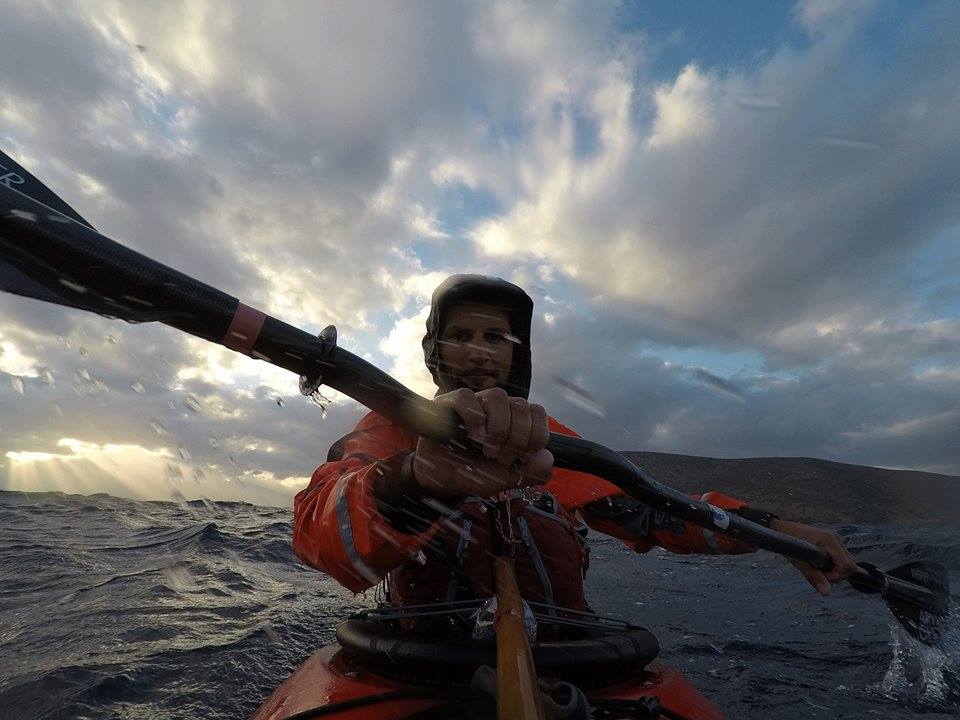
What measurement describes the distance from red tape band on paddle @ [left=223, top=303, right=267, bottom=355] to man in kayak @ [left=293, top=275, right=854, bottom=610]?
49cm

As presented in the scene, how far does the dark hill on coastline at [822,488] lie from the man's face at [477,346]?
2799 centimetres

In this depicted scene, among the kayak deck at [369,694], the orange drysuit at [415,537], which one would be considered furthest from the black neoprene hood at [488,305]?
the kayak deck at [369,694]

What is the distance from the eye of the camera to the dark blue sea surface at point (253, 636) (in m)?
3.72

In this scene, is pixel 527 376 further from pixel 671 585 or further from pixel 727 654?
pixel 671 585

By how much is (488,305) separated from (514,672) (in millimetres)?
2419

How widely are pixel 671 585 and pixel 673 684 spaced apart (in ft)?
31.5

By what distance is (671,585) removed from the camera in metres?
10.4

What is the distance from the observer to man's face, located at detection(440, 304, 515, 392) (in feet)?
9.72

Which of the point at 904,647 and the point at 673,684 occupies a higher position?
the point at 673,684

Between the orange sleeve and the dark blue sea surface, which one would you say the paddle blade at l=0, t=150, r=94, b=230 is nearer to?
the orange sleeve

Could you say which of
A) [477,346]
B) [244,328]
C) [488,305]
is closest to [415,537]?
[244,328]

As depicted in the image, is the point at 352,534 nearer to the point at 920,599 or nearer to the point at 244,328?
the point at 244,328

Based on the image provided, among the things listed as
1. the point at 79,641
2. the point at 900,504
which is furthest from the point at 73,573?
the point at 900,504

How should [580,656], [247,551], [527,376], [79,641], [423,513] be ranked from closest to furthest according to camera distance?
1. [423,513]
2. [580,656]
3. [527,376]
4. [79,641]
5. [247,551]
